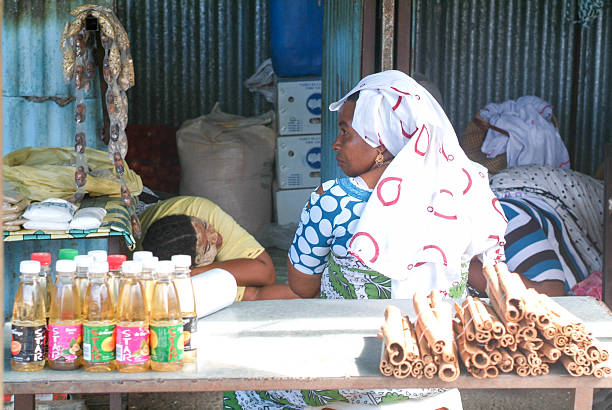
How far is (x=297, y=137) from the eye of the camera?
6.32 metres

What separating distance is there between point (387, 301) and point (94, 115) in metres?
3.11

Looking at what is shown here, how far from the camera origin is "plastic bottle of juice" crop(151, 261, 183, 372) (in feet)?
6.13

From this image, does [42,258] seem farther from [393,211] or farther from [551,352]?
[551,352]

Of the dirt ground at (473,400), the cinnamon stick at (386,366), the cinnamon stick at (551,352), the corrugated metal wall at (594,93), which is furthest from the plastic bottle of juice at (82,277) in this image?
the corrugated metal wall at (594,93)

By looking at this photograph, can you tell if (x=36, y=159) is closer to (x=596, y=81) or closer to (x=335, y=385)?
(x=335, y=385)

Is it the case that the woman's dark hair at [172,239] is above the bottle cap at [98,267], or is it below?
below

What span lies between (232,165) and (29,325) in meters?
4.41

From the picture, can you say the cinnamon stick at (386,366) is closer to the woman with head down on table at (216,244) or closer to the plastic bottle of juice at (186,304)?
the plastic bottle of juice at (186,304)

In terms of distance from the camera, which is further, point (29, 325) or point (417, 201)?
point (417, 201)

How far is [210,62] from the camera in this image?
23.0ft

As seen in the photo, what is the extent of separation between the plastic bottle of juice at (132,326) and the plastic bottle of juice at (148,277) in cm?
2

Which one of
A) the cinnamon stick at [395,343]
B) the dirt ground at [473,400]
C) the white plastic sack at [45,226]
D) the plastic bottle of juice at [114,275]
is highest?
the plastic bottle of juice at [114,275]

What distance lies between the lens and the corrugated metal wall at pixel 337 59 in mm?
4117

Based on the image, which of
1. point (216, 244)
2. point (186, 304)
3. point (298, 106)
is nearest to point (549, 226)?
point (216, 244)
